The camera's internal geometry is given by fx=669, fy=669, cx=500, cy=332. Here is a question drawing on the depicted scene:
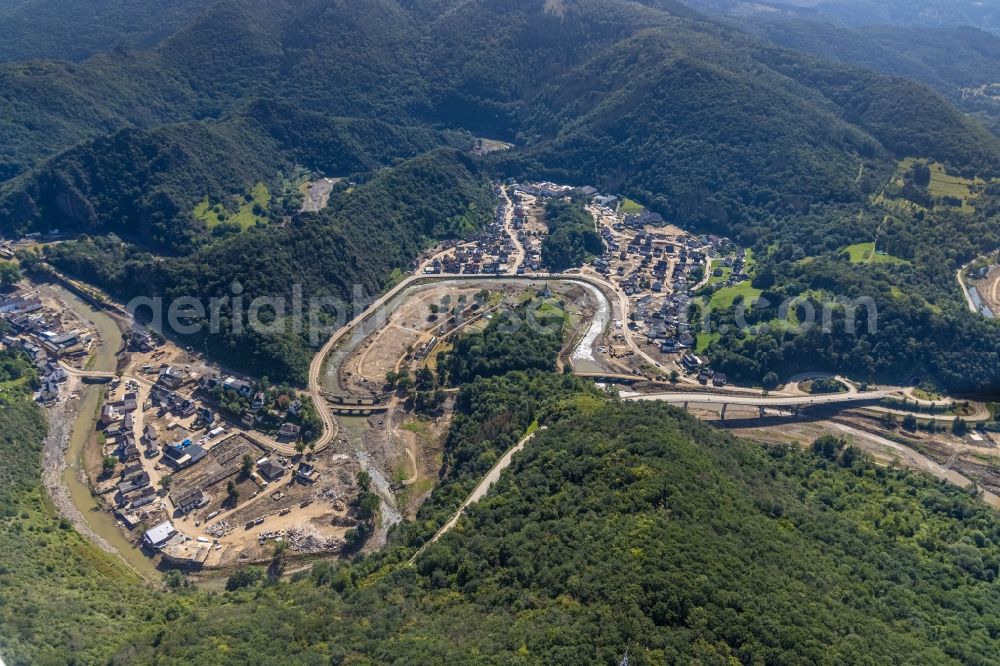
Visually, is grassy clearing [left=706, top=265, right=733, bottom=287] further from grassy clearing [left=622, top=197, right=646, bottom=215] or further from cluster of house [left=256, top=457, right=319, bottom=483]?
cluster of house [left=256, top=457, right=319, bottom=483]

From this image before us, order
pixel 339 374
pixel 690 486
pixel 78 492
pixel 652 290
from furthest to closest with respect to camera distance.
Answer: pixel 652 290, pixel 339 374, pixel 78 492, pixel 690 486

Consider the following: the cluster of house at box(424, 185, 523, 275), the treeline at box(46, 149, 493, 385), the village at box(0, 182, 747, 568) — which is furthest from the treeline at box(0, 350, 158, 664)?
the cluster of house at box(424, 185, 523, 275)

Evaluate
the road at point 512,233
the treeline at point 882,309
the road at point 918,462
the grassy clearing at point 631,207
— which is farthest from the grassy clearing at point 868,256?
the road at point 512,233

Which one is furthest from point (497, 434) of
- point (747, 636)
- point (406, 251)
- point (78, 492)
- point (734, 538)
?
point (406, 251)

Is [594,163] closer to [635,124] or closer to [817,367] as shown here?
[635,124]

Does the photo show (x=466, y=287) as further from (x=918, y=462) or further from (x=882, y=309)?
(x=918, y=462)

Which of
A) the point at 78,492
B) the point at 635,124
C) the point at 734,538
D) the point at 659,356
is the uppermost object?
the point at 635,124

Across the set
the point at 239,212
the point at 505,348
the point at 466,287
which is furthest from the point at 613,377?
the point at 239,212
